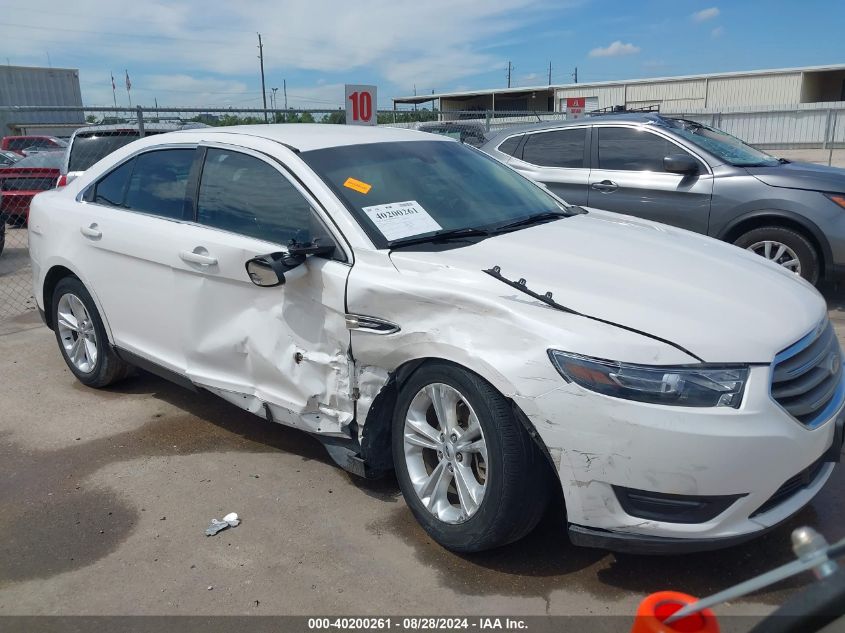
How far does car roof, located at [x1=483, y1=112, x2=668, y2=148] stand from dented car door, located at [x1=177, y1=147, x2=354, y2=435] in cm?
467

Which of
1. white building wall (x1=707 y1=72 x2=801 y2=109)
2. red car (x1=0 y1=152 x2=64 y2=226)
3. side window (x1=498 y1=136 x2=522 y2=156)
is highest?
white building wall (x1=707 y1=72 x2=801 y2=109)

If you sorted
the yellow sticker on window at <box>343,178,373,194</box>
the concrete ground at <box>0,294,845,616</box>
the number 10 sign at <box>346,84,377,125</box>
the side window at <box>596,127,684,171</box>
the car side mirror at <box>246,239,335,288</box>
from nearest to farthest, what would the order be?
1. the concrete ground at <box>0,294,845,616</box>
2. the car side mirror at <box>246,239,335,288</box>
3. the yellow sticker on window at <box>343,178,373,194</box>
4. the side window at <box>596,127,684,171</box>
5. the number 10 sign at <box>346,84,377,125</box>

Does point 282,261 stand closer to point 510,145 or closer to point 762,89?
point 510,145

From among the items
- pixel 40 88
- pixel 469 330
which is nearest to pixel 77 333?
pixel 469 330

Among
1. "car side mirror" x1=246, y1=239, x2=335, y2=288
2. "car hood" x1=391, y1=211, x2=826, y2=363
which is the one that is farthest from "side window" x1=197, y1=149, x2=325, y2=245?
"car hood" x1=391, y1=211, x2=826, y2=363

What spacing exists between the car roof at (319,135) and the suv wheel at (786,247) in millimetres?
3575

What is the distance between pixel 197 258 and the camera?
3746 millimetres

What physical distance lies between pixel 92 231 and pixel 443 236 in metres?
2.46

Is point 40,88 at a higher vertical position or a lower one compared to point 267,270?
higher

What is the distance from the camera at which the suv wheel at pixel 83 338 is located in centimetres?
476

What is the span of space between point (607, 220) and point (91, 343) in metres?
3.52

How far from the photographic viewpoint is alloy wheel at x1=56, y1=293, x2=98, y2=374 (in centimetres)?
488

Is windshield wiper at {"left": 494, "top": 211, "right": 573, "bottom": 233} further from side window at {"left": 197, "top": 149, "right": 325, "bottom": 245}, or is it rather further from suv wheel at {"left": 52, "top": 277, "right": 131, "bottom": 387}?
suv wheel at {"left": 52, "top": 277, "right": 131, "bottom": 387}

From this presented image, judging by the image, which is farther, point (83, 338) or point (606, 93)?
point (606, 93)
